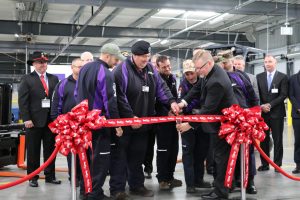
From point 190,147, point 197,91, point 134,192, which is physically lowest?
point 134,192

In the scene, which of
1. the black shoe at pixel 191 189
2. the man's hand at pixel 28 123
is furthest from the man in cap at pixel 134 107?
the man's hand at pixel 28 123

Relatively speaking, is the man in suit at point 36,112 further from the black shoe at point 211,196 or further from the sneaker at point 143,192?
the black shoe at point 211,196

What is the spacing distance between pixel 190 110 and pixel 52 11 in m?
11.7

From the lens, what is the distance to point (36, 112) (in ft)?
17.9

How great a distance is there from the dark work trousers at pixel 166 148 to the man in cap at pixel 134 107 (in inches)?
12.9

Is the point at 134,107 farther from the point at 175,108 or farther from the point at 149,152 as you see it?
the point at 149,152

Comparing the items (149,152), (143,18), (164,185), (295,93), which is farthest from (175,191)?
(143,18)

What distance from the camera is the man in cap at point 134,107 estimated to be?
14.7ft

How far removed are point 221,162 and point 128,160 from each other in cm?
115

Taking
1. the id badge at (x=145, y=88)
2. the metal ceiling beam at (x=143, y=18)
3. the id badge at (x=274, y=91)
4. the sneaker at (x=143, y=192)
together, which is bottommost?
the sneaker at (x=143, y=192)

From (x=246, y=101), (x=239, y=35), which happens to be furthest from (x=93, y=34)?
(x=246, y=101)

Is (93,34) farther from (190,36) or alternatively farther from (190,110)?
(190,110)

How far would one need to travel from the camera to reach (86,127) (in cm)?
381

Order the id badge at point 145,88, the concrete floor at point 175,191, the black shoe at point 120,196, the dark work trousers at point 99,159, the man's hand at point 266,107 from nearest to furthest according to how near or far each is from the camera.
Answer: the dark work trousers at point 99,159 < the black shoe at point 120,196 < the id badge at point 145,88 < the concrete floor at point 175,191 < the man's hand at point 266,107
